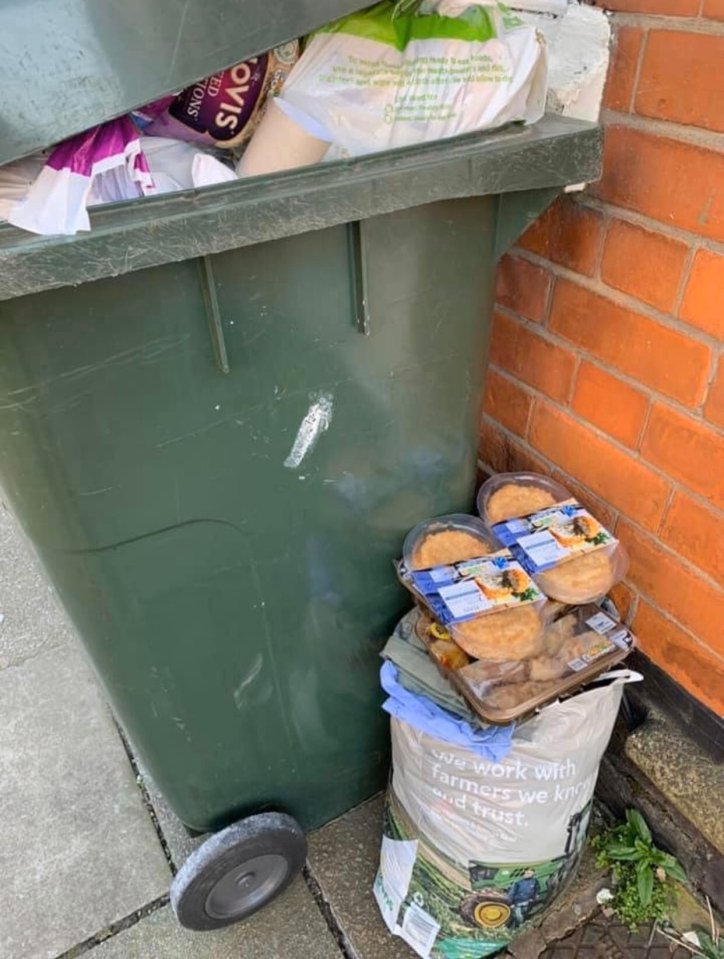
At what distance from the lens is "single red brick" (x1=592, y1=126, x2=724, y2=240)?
1228 millimetres

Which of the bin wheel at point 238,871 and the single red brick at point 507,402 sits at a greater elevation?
the single red brick at point 507,402

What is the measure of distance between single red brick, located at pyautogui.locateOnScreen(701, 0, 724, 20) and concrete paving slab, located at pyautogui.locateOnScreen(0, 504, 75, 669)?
7.18ft

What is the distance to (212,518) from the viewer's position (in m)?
1.26

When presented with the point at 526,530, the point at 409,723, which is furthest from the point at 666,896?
the point at 526,530

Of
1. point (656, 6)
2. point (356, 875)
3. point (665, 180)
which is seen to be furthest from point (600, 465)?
point (356, 875)

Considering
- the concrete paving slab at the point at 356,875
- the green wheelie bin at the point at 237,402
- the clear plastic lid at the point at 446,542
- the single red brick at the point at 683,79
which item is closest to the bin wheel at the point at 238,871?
the green wheelie bin at the point at 237,402

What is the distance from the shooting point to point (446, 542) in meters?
1.54

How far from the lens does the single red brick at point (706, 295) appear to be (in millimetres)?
1269

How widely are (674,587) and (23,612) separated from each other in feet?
6.87

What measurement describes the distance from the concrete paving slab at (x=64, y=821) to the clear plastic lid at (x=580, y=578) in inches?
47.9

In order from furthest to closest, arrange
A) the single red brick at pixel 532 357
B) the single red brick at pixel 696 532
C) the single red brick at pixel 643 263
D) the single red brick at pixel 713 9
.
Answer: the single red brick at pixel 532 357 < the single red brick at pixel 696 532 < the single red brick at pixel 643 263 < the single red brick at pixel 713 9

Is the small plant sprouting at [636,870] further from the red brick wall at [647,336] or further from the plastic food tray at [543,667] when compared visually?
the plastic food tray at [543,667]

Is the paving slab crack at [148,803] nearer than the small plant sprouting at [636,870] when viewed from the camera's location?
No

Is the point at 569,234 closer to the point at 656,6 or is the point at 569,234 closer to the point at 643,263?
the point at 643,263
